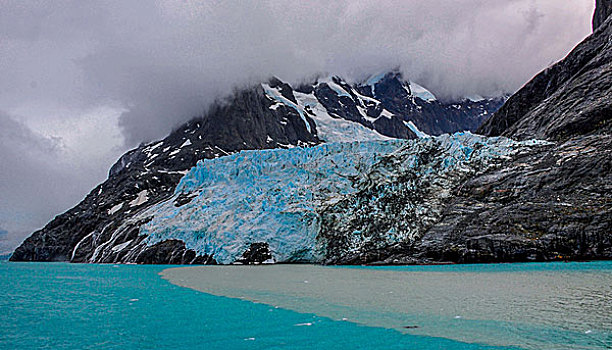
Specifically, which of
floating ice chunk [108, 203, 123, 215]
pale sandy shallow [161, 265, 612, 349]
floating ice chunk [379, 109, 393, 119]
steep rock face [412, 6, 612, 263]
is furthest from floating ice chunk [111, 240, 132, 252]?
floating ice chunk [379, 109, 393, 119]

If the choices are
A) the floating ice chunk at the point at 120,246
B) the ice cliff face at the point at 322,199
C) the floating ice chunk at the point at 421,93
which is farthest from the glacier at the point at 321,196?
the floating ice chunk at the point at 421,93

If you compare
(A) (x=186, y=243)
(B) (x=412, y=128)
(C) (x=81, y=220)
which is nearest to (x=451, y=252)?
(A) (x=186, y=243)

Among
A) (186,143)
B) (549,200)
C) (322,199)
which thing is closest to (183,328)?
(549,200)

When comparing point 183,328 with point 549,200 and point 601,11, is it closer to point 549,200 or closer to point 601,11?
point 549,200

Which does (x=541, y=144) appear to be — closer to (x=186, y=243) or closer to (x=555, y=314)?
(x=555, y=314)

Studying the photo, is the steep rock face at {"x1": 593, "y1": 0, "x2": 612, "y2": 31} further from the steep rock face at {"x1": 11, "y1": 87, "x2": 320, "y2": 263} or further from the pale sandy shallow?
the steep rock face at {"x1": 11, "y1": 87, "x2": 320, "y2": 263}

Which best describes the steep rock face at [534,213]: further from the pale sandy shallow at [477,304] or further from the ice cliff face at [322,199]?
the pale sandy shallow at [477,304]
